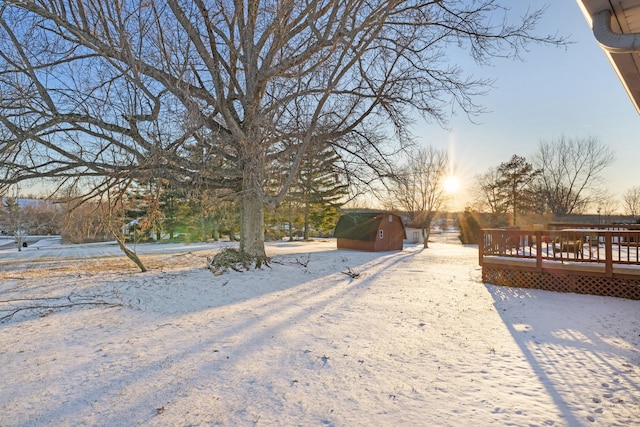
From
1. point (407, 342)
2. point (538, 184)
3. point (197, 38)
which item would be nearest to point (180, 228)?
point (197, 38)

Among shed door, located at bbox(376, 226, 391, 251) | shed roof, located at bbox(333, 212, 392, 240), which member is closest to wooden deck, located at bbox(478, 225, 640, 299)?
shed door, located at bbox(376, 226, 391, 251)

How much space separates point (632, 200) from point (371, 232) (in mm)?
45777

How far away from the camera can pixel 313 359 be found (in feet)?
13.3

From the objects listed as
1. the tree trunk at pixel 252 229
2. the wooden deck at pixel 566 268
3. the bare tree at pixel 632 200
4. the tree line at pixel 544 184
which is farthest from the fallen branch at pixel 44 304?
the bare tree at pixel 632 200

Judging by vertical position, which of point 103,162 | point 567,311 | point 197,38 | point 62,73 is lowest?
point 567,311

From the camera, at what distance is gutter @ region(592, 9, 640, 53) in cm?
245

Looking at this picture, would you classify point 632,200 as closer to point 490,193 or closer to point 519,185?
point 490,193

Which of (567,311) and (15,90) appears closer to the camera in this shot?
(567,311)

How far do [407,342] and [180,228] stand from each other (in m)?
34.1

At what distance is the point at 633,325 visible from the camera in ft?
18.4

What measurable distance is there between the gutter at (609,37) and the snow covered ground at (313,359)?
3073mm

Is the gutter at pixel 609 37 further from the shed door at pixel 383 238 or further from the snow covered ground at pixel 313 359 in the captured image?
the shed door at pixel 383 238

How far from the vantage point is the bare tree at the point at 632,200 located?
146 ft

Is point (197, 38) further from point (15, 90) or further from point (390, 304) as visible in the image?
point (390, 304)
